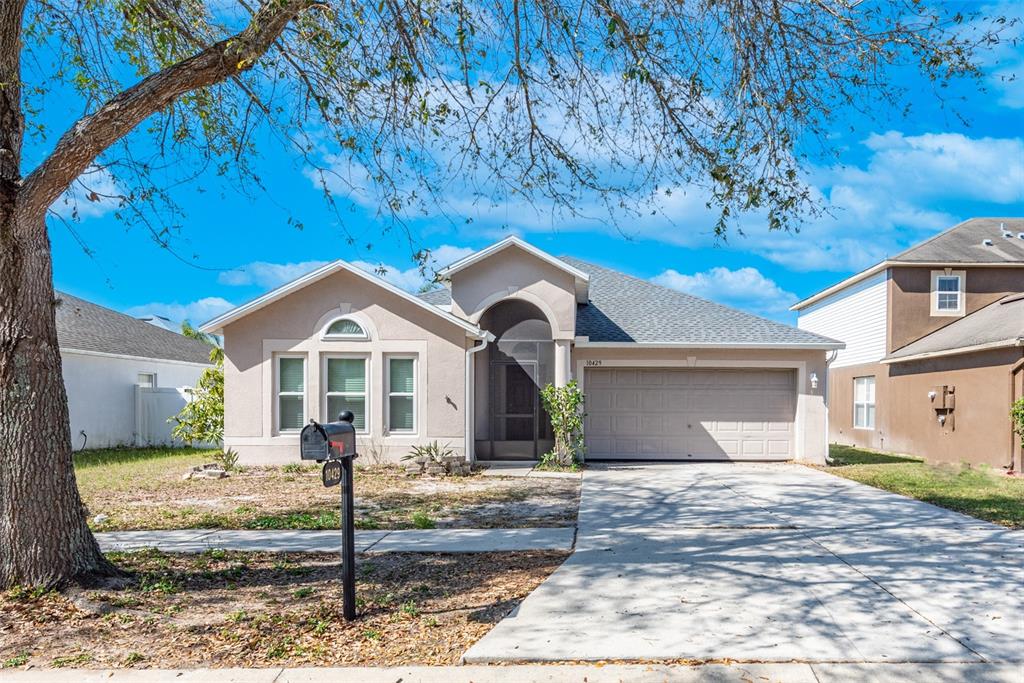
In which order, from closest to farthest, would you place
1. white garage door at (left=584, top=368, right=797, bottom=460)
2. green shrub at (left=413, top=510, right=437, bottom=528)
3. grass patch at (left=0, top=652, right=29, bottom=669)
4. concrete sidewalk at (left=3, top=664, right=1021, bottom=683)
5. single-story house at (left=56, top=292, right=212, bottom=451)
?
concrete sidewalk at (left=3, top=664, right=1021, bottom=683) → grass patch at (left=0, top=652, right=29, bottom=669) → green shrub at (left=413, top=510, right=437, bottom=528) → white garage door at (left=584, top=368, right=797, bottom=460) → single-story house at (left=56, top=292, right=212, bottom=451)

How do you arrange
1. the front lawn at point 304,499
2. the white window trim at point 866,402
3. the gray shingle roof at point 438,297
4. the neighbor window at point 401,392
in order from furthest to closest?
the white window trim at point 866,402, the gray shingle roof at point 438,297, the neighbor window at point 401,392, the front lawn at point 304,499

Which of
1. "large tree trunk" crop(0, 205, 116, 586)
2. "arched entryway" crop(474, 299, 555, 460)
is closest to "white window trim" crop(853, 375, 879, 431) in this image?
"arched entryway" crop(474, 299, 555, 460)

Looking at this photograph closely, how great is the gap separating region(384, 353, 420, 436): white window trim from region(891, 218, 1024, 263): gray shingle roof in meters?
14.0

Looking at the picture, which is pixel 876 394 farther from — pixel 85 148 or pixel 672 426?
pixel 85 148

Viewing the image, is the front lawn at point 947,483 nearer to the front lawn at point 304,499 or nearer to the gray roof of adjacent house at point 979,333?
the gray roof of adjacent house at point 979,333

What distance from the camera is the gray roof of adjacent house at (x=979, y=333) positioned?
1514cm

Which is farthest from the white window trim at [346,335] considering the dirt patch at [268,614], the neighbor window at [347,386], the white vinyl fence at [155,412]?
the white vinyl fence at [155,412]

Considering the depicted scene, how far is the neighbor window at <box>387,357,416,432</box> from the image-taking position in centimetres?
1468

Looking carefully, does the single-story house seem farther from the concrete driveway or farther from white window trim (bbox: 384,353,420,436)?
the concrete driveway

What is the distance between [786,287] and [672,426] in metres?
10.6

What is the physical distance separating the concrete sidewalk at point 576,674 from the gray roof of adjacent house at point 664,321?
1183 cm

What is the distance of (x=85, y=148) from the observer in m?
5.73

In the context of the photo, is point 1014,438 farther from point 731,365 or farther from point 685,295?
point 685,295

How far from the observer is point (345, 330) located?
14641 mm
